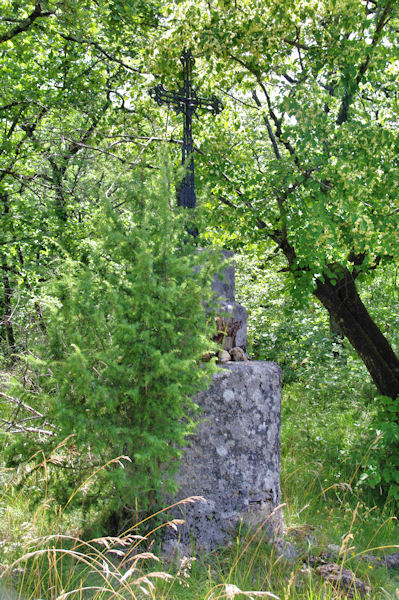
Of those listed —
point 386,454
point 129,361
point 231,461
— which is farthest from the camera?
A: point 386,454

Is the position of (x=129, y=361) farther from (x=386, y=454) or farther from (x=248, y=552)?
(x=386, y=454)

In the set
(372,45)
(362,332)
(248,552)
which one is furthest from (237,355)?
(372,45)

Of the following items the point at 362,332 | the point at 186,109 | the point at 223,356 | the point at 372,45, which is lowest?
the point at 223,356

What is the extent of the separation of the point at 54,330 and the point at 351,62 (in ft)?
13.4

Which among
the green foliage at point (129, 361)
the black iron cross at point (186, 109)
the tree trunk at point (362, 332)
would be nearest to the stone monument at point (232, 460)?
the green foliage at point (129, 361)

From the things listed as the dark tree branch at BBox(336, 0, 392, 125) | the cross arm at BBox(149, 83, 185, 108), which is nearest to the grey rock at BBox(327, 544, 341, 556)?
the cross arm at BBox(149, 83, 185, 108)

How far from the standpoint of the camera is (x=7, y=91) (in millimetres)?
6855

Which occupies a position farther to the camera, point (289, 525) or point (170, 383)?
point (289, 525)

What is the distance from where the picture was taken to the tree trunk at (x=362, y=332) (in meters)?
6.48

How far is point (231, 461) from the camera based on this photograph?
3.68m

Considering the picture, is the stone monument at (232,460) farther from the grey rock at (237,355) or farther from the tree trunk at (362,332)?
the tree trunk at (362,332)

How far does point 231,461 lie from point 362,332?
3459mm

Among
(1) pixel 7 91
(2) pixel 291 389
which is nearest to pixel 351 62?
(1) pixel 7 91

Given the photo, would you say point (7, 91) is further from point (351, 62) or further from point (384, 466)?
point (384, 466)
